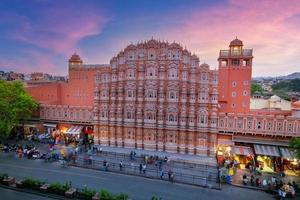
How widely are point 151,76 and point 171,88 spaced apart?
387 cm

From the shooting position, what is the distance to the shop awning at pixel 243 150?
3177cm

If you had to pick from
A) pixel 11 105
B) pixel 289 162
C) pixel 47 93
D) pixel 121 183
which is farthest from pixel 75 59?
pixel 289 162

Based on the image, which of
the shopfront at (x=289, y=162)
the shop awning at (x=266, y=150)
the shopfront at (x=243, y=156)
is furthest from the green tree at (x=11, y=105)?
the shopfront at (x=289, y=162)

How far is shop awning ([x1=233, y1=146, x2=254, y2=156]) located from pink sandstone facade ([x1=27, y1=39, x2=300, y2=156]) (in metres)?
1.04

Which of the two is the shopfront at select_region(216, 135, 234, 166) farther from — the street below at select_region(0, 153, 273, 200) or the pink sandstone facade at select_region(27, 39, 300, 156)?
the street below at select_region(0, 153, 273, 200)

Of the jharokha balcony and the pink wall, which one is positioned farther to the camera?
the pink wall

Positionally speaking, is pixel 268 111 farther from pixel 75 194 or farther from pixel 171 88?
pixel 75 194

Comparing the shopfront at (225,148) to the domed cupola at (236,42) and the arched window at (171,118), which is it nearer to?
the arched window at (171,118)

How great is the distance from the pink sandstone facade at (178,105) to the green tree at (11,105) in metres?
12.1

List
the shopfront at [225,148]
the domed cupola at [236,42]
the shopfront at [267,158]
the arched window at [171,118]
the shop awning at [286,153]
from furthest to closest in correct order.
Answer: the arched window at [171,118]
the domed cupola at [236,42]
the shopfront at [225,148]
the shopfront at [267,158]
the shop awning at [286,153]

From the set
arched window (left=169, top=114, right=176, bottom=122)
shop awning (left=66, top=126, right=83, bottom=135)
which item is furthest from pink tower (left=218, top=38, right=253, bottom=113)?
shop awning (left=66, top=126, right=83, bottom=135)

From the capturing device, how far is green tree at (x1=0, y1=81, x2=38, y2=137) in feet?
116

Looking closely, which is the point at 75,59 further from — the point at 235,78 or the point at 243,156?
the point at 243,156

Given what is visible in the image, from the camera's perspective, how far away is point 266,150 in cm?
3167
